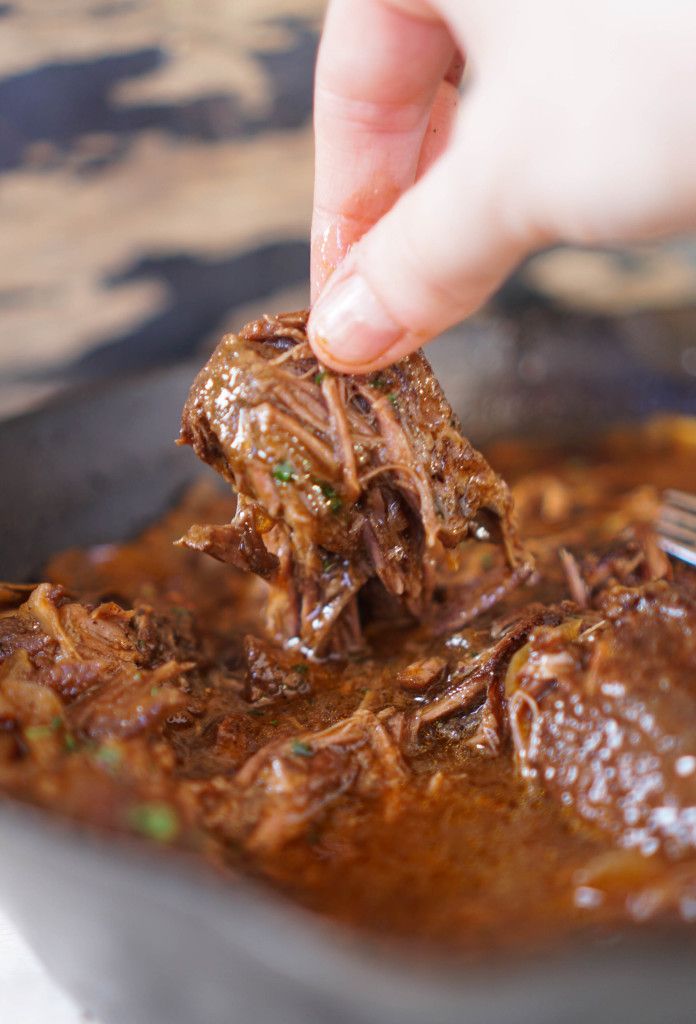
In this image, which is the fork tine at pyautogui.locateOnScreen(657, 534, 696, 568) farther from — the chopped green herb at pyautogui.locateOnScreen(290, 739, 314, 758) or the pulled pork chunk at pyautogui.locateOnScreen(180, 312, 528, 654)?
the chopped green herb at pyautogui.locateOnScreen(290, 739, 314, 758)

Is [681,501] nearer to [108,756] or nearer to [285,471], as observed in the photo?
[285,471]

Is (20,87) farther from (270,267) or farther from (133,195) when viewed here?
(270,267)

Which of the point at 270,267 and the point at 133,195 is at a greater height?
the point at 133,195

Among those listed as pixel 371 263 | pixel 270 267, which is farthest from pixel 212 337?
pixel 371 263

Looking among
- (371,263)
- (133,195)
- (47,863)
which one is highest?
(371,263)

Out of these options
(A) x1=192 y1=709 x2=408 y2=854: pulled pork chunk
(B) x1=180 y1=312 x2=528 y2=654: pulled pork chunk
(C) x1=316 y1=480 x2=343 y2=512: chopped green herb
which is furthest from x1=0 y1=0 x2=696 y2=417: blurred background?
(A) x1=192 y1=709 x2=408 y2=854: pulled pork chunk

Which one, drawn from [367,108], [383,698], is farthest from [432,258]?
[383,698]

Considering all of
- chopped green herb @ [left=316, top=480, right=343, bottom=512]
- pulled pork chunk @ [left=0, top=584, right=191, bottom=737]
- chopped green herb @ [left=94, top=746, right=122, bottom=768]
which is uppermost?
chopped green herb @ [left=316, top=480, right=343, bottom=512]
